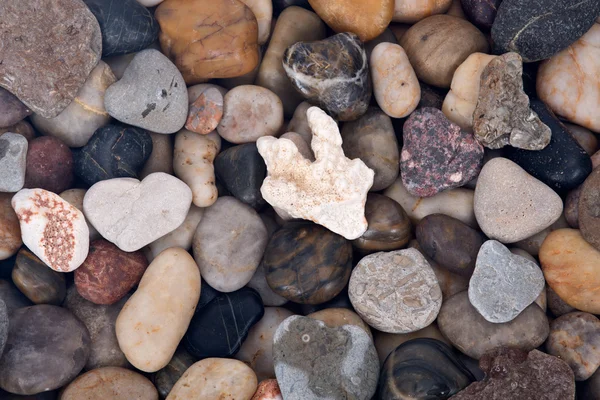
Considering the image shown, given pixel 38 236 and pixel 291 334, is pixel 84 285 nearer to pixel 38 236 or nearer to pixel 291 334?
pixel 38 236

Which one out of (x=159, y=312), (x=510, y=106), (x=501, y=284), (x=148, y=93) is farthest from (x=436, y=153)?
(x=159, y=312)

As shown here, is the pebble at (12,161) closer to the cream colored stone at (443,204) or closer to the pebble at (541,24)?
the cream colored stone at (443,204)

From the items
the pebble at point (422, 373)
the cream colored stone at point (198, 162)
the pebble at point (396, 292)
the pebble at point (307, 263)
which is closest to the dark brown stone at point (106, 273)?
the cream colored stone at point (198, 162)

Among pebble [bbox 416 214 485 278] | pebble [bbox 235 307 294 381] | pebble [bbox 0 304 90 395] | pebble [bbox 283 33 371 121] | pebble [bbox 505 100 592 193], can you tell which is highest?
pebble [bbox 283 33 371 121]

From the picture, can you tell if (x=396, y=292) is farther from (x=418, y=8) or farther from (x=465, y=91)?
(x=418, y=8)

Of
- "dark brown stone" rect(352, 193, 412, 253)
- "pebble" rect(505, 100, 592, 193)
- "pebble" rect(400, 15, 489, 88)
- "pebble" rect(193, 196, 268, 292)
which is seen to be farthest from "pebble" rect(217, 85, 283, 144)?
"pebble" rect(505, 100, 592, 193)

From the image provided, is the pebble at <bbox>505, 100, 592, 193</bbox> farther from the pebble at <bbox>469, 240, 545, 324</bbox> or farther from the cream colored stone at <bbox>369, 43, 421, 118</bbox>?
the cream colored stone at <bbox>369, 43, 421, 118</bbox>
